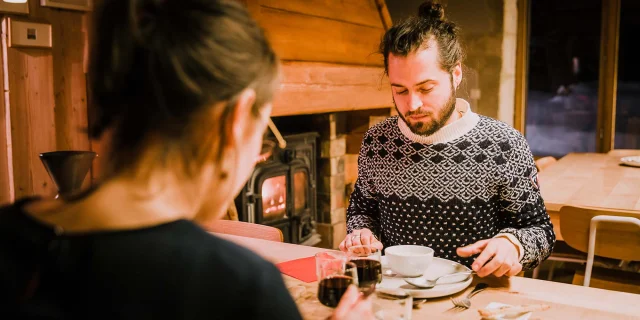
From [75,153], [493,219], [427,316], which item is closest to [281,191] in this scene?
[75,153]

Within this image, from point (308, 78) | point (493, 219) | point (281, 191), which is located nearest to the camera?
point (493, 219)

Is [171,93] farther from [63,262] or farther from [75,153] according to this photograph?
[75,153]

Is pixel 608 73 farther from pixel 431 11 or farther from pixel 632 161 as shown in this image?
pixel 431 11

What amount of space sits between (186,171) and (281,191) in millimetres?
3148

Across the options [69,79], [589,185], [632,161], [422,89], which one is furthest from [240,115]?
[632,161]

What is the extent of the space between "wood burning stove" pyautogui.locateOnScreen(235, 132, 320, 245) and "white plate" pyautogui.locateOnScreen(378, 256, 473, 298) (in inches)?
79.4

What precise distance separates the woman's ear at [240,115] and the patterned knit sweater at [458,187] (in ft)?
3.95

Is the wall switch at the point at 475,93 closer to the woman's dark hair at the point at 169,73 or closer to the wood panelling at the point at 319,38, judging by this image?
the wood panelling at the point at 319,38

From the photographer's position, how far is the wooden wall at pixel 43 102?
228cm

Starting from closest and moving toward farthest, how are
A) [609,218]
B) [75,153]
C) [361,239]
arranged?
[361,239] → [75,153] → [609,218]

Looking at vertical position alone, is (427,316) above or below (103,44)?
below

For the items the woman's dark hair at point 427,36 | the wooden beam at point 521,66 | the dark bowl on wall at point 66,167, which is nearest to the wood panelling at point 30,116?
the dark bowl on wall at point 66,167

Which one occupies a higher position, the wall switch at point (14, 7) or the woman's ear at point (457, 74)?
the wall switch at point (14, 7)

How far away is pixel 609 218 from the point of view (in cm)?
218
